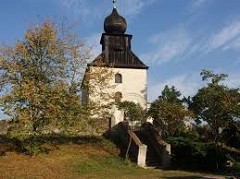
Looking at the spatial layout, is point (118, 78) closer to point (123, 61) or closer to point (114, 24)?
point (123, 61)

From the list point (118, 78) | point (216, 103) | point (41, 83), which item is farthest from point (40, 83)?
point (118, 78)

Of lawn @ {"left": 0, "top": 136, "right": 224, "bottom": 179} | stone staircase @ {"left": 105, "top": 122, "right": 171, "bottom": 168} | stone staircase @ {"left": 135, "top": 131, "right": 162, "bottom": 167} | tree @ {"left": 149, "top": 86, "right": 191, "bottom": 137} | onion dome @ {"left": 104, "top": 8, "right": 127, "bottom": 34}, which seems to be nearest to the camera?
lawn @ {"left": 0, "top": 136, "right": 224, "bottom": 179}

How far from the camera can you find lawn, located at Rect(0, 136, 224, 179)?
22.6 meters

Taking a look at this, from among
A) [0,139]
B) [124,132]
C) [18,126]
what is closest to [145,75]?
[124,132]

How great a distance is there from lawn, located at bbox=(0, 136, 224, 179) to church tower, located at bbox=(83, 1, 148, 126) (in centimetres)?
2024

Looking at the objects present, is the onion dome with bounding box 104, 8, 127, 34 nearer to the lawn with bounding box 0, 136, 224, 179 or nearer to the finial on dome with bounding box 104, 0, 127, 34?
the finial on dome with bounding box 104, 0, 127, 34

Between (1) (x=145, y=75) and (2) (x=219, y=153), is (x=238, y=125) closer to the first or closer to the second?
(2) (x=219, y=153)

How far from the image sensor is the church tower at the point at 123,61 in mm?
49156

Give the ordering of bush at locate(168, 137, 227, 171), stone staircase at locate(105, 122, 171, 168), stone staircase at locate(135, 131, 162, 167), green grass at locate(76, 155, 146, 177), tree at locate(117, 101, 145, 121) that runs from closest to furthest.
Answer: green grass at locate(76, 155, 146, 177) → bush at locate(168, 137, 227, 171) → stone staircase at locate(105, 122, 171, 168) → stone staircase at locate(135, 131, 162, 167) → tree at locate(117, 101, 145, 121)

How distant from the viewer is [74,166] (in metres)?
24.5

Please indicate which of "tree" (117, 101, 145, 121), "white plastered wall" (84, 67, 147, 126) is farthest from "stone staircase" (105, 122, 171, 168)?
"white plastered wall" (84, 67, 147, 126)

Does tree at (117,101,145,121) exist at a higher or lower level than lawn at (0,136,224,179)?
higher


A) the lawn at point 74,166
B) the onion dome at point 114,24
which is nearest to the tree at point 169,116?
the lawn at point 74,166

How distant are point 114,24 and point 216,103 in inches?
957
